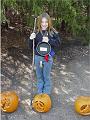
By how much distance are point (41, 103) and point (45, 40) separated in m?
1.03

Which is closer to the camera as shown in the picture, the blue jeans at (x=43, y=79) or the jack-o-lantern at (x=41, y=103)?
the jack-o-lantern at (x=41, y=103)

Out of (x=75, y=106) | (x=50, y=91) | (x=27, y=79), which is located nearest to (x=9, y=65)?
(x=27, y=79)

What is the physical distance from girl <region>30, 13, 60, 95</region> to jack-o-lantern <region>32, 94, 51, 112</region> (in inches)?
18.7

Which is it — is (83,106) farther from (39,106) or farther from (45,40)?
(45,40)

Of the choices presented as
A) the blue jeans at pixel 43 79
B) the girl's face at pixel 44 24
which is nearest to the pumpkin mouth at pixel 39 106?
the blue jeans at pixel 43 79

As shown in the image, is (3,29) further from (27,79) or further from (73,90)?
(73,90)

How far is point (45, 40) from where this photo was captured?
5316mm

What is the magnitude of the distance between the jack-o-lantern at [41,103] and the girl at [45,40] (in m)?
0.47

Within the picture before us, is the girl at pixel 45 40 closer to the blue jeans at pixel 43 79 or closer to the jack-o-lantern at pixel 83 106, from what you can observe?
the blue jeans at pixel 43 79

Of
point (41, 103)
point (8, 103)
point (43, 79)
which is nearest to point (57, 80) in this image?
point (43, 79)

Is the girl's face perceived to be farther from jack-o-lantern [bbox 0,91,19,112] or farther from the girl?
jack-o-lantern [bbox 0,91,19,112]

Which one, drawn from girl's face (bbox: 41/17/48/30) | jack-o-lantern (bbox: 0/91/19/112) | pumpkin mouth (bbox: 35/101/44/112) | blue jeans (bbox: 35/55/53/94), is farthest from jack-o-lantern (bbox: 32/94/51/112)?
girl's face (bbox: 41/17/48/30)

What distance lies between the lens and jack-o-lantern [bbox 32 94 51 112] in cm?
523

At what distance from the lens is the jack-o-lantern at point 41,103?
17.1ft
